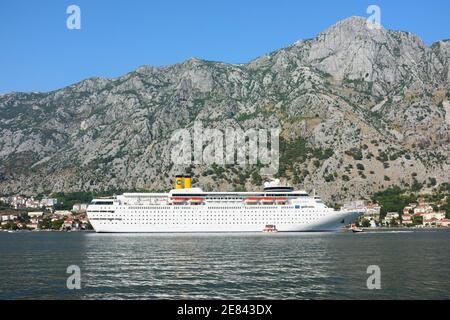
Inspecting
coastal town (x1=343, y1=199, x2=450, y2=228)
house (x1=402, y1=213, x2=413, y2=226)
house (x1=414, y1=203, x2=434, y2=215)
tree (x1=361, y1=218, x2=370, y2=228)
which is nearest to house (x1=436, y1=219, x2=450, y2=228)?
coastal town (x1=343, y1=199, x2=450, y2=228)

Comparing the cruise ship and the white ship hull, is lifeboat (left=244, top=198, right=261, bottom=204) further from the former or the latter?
the white ship hull

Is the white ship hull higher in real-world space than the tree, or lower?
higher

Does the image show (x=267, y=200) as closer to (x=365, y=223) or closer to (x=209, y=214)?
(x=209, y=214)

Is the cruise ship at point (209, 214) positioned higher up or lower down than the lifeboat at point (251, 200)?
lower down

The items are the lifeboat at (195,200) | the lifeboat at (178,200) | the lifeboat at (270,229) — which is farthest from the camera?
the lifeboat at (195,200)

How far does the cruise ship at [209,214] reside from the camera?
129000 millimetres

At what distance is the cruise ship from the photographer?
129 m

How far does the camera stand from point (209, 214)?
429 ft

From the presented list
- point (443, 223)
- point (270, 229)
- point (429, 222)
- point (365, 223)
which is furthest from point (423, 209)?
point (270, 229)

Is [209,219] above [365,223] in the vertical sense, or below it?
above

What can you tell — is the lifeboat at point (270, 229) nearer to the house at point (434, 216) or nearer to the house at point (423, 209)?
the house at point (434, 216)

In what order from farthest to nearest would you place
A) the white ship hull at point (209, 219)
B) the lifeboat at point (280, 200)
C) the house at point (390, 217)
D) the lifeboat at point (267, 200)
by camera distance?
the house at point (390, 217) < the lifeboat at point (280, 200) < the lifeboat at point (267, 200) < the white ship hull at point (209, 219)

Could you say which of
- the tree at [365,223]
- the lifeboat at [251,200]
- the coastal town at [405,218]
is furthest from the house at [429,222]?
the lifeboat at [251,200]
